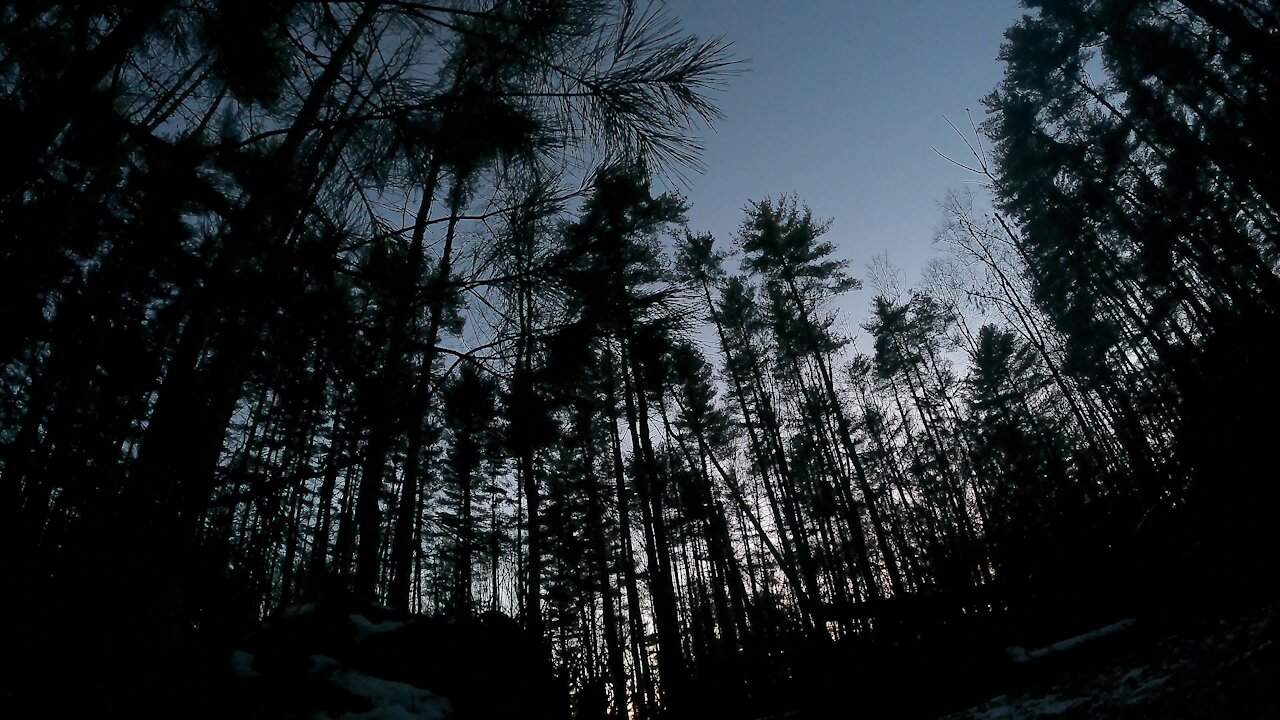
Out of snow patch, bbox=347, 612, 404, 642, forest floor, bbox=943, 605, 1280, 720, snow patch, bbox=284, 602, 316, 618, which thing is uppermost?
snow patch, bbox=284, 602, 316, 618

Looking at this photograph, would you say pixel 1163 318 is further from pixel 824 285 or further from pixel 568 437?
pixel 568 437

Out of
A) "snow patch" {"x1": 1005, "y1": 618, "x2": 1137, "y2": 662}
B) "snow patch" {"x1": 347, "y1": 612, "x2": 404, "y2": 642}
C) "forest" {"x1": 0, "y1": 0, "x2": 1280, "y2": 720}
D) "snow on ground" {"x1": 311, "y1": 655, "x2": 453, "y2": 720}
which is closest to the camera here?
"forest" {"x1": 0, "y1": 0, "x2": 1280, "y2": 720}

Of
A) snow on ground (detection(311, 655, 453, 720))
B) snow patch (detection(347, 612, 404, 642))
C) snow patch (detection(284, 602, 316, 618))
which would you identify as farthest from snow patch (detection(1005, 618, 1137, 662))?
snow patch (detection(284, 602, 316, 618))

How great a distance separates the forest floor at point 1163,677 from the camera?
2625 mm

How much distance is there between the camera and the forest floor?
2.62 meters

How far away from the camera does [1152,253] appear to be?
13.6 m

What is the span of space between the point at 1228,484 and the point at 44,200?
987 centimetres

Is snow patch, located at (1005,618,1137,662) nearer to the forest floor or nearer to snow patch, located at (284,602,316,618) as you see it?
the forest floor

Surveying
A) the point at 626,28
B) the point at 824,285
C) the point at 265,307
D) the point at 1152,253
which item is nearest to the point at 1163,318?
Result: the point at 1152,253

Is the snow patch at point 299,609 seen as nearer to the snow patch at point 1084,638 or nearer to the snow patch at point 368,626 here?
the snow patch at point 368,626

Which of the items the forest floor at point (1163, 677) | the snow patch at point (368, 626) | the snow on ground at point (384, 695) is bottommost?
the forest floor at point (1163, 677)

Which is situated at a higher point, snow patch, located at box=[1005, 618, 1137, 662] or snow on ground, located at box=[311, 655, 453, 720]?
snow on ground, located at box=[311, 655, 453, 720]

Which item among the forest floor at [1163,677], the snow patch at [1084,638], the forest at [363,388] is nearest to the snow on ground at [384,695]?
the forest at [363,388]

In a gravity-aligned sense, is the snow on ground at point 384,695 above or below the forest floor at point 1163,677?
above
